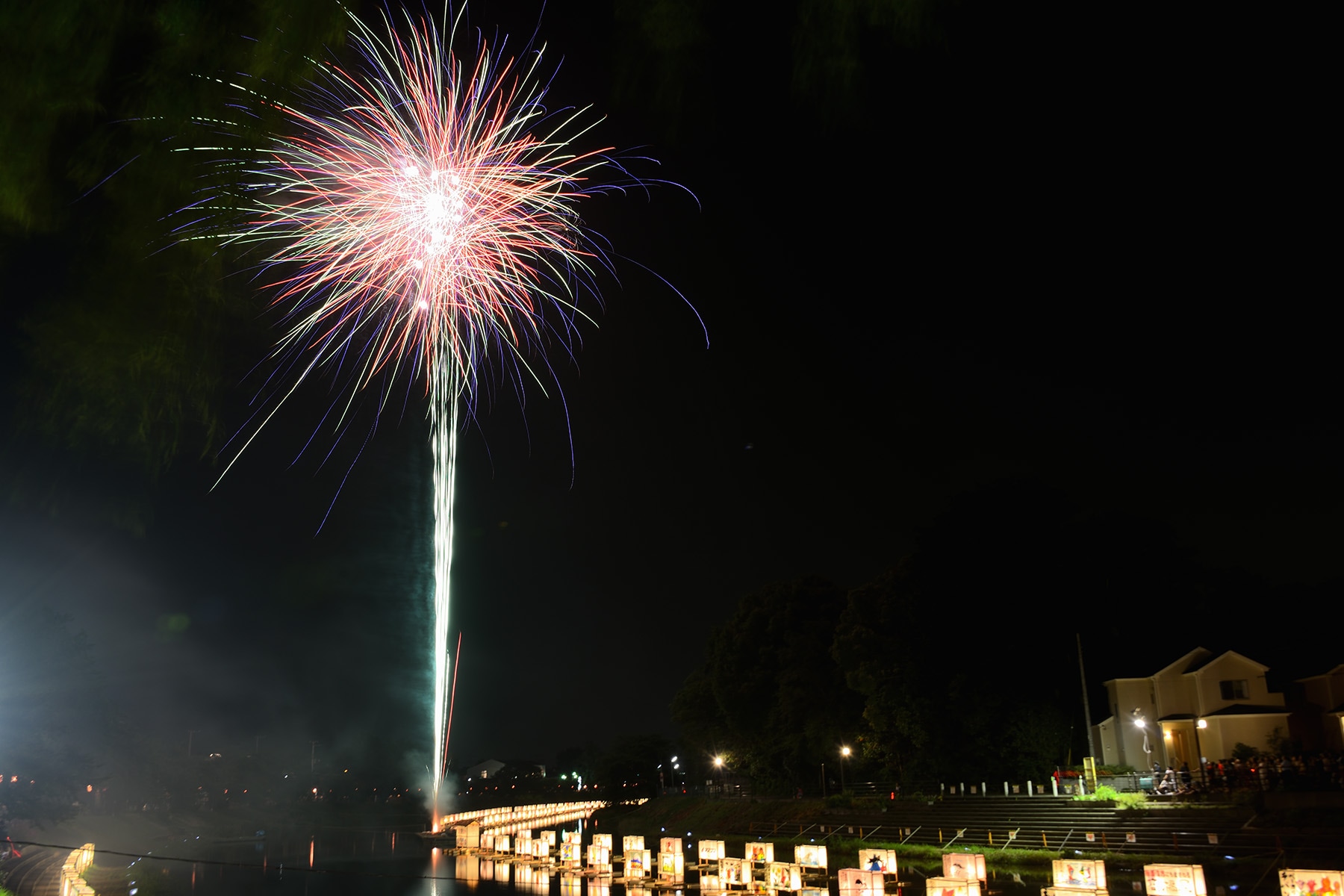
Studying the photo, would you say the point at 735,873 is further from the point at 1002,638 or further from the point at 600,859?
the point at 1002,638

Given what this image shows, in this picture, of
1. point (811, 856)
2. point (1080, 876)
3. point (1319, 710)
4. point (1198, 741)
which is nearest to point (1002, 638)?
point (1198, 741)

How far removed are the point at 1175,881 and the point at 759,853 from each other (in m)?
10.9

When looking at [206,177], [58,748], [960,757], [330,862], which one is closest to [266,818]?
[330,862]

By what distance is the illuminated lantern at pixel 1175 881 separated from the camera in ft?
51.8

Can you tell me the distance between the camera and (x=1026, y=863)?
23.2 m

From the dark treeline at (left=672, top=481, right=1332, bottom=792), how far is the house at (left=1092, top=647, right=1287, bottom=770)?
1.47 m

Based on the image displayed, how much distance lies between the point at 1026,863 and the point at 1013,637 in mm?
11184

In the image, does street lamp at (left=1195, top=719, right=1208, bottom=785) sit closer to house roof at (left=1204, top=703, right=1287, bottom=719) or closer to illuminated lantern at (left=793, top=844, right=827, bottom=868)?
house roof at (left=1204, top=703, right=1287, bottom=719)

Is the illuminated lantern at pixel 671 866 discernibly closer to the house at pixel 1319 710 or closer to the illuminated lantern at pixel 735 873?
the illuminated lantern at pixel 735 873

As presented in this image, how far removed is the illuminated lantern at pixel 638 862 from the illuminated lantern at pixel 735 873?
12.4ft

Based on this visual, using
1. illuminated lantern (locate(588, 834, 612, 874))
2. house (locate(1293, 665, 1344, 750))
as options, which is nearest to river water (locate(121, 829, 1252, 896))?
illuminated lantern (locate(588, 834, 612, 874))

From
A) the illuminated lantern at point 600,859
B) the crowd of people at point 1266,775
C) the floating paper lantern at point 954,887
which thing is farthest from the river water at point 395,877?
the crowd of people at point 1266,775

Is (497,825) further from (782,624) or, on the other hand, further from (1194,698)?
(1194,698)

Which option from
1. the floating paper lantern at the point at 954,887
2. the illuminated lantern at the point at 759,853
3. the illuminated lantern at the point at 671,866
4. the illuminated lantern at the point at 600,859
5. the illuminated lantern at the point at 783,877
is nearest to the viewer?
Result: the floating paper lantern at the point at 954,887
